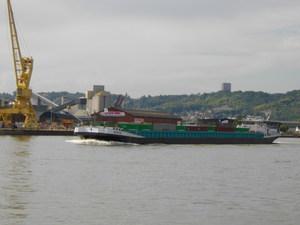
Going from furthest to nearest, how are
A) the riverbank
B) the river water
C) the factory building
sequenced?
the factory building, the riverbank, the river water

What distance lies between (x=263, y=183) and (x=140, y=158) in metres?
14.8

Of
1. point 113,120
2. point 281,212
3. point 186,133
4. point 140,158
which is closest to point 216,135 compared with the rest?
point 186,133

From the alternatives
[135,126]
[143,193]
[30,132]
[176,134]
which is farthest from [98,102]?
[143,193]

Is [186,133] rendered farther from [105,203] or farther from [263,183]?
[105,203]

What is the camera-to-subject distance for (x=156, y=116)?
77.9m

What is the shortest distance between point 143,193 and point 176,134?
47.7 m

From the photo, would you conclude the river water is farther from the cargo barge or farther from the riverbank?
the riverbank

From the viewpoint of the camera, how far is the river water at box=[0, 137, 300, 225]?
854 inches

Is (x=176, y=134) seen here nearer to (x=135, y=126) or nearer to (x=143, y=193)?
(x=135, y=126)

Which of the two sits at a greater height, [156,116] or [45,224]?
[156,116]

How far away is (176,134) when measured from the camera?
7425 centimetres

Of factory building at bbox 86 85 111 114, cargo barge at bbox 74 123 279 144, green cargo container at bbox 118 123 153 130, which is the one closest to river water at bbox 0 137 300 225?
cargo barge at bbox 74 123 279 144

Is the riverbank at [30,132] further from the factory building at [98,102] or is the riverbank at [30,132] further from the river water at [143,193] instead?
the factory building at [98,102]

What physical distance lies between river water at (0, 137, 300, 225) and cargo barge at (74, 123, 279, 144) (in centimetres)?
2333
